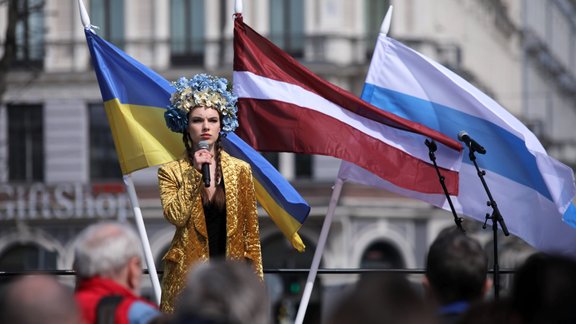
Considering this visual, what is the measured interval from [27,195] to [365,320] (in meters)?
35.2

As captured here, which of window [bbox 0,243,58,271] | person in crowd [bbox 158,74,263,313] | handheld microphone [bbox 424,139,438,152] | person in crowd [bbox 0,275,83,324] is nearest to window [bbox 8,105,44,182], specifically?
window [bbox 0,243,58,271]

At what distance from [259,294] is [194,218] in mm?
3135

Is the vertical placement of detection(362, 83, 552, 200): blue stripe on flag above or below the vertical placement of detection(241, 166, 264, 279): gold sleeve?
above

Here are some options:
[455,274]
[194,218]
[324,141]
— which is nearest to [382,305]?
[455,274]

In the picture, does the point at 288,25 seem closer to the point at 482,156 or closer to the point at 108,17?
the point at 108,17

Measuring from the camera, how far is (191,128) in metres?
9.13

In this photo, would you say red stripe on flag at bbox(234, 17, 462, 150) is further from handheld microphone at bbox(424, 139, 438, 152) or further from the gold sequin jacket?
the gold sequin jacket

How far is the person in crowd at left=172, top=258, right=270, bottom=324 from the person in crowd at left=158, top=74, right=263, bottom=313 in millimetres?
3023

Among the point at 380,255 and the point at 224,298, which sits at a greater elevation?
the point at 224,298

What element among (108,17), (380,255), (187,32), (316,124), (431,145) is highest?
(108,17)

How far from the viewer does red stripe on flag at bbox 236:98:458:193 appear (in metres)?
10.8

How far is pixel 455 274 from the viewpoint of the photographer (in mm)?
6590

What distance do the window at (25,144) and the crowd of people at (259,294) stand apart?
3380 centimetres

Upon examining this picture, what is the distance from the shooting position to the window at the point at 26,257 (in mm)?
39781
